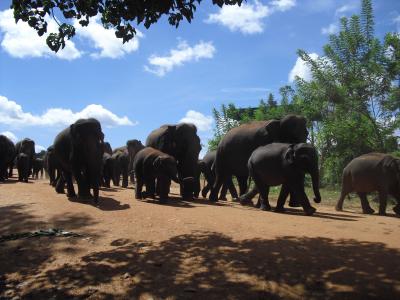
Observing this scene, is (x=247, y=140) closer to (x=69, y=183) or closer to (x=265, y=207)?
(x=265, y=207)

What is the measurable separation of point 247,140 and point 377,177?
3830 mm

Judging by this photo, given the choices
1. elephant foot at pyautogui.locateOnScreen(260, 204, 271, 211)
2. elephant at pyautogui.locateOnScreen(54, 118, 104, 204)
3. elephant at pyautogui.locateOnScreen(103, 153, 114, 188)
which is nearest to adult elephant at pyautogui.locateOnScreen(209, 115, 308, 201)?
elephant foot at pyautogui.locateOnScreen(260, 204, 271, 211)

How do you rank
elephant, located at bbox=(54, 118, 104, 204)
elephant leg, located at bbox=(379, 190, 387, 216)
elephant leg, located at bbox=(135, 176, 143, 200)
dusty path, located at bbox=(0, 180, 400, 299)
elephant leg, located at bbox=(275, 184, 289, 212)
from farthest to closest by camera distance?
1. elephant leg, located at bbox=(135, 176, 143, 200)
2. elephant, located at bbox=(54, 118, 104, 204)
3. elephant leg, located at bbox=(379, 190, 387, 216)
4. elephant leg, located at bbox=(275, 184, 289, 212)
5. dusty path, located at bbox=(0, 180, 400, 299)

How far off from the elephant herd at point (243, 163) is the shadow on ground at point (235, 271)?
3.68m

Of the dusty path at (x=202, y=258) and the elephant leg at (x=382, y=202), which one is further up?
the elephant leg at (x=382, y=202)

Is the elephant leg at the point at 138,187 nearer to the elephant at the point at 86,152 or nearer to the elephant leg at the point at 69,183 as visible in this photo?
the elephant at the point at 86,152

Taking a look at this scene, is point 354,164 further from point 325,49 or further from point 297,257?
point 325,49

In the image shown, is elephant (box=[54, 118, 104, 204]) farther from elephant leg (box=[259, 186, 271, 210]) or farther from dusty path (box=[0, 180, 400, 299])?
elephant leg (box=[259, 186, 271, 210])

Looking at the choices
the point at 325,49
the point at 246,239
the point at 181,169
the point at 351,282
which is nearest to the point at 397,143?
the point at 325,49

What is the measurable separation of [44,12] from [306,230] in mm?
5756

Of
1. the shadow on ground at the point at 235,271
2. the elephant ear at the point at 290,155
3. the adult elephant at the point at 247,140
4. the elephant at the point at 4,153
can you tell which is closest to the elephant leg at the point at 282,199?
the elephant ear at the point at 290,155

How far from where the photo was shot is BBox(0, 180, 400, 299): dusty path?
5105mm

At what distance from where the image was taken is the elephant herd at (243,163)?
1044cm

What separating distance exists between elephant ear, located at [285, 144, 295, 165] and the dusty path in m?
1.60
